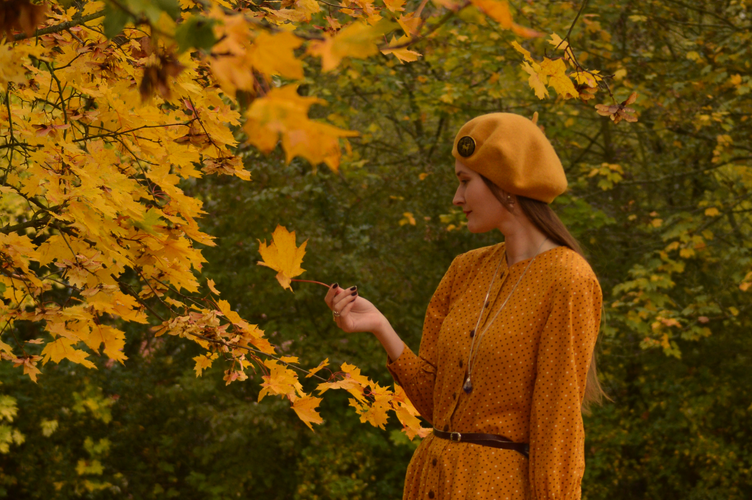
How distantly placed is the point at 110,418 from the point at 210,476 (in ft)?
3.14

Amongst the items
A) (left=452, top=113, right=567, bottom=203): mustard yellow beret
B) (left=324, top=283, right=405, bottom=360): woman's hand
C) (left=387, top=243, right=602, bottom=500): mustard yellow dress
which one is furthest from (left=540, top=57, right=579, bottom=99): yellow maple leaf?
(left=324, top=283, right=405, bottom=360): woman's hand

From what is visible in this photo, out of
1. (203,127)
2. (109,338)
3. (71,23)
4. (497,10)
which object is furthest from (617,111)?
(109,338)

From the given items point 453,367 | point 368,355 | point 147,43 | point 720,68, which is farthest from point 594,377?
point 720,68

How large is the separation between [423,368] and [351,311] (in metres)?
0.23

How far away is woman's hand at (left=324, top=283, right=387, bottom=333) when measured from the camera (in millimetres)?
1684

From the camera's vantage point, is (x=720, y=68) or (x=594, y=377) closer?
(x=594, y=377)

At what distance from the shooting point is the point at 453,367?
1.71 metres

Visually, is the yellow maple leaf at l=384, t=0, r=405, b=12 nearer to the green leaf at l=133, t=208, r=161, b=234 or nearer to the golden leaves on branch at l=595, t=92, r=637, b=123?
the golden leaves on branch at l=595, t=92, r=637, b=123

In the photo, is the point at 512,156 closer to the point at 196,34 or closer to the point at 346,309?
the point at 346,309

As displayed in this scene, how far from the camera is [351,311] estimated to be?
1.79m

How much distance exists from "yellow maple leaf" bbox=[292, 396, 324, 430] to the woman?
0.71 feet

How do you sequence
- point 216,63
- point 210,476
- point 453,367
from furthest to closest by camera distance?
point 210,476
point 453,367
point 216,63

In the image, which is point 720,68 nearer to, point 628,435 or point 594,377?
point 628,435

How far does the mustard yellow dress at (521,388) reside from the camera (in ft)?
4.91
